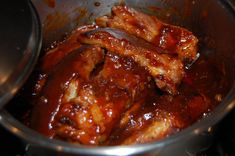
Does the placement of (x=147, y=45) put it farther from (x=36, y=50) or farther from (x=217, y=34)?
(x=36, y=50)

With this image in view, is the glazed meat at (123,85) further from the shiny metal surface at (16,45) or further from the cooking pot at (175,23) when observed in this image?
the shiny metal surface at (16,45)

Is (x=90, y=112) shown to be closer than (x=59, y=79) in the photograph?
Yes

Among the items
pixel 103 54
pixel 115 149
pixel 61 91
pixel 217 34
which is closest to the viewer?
pixel 115 149

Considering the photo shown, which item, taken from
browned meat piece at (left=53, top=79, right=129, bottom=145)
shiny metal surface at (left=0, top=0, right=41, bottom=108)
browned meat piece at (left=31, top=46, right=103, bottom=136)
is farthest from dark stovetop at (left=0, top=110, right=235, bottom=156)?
shiny metal surface at (left=0, top=0, right=41, bottom=108)

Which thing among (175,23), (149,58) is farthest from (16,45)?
(175,23)

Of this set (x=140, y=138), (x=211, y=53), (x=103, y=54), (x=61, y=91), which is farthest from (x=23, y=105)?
(x=211, y=53)

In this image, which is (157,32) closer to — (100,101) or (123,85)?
(123,85)

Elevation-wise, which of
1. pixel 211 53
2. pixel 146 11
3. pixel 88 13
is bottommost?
pixel 88 13
